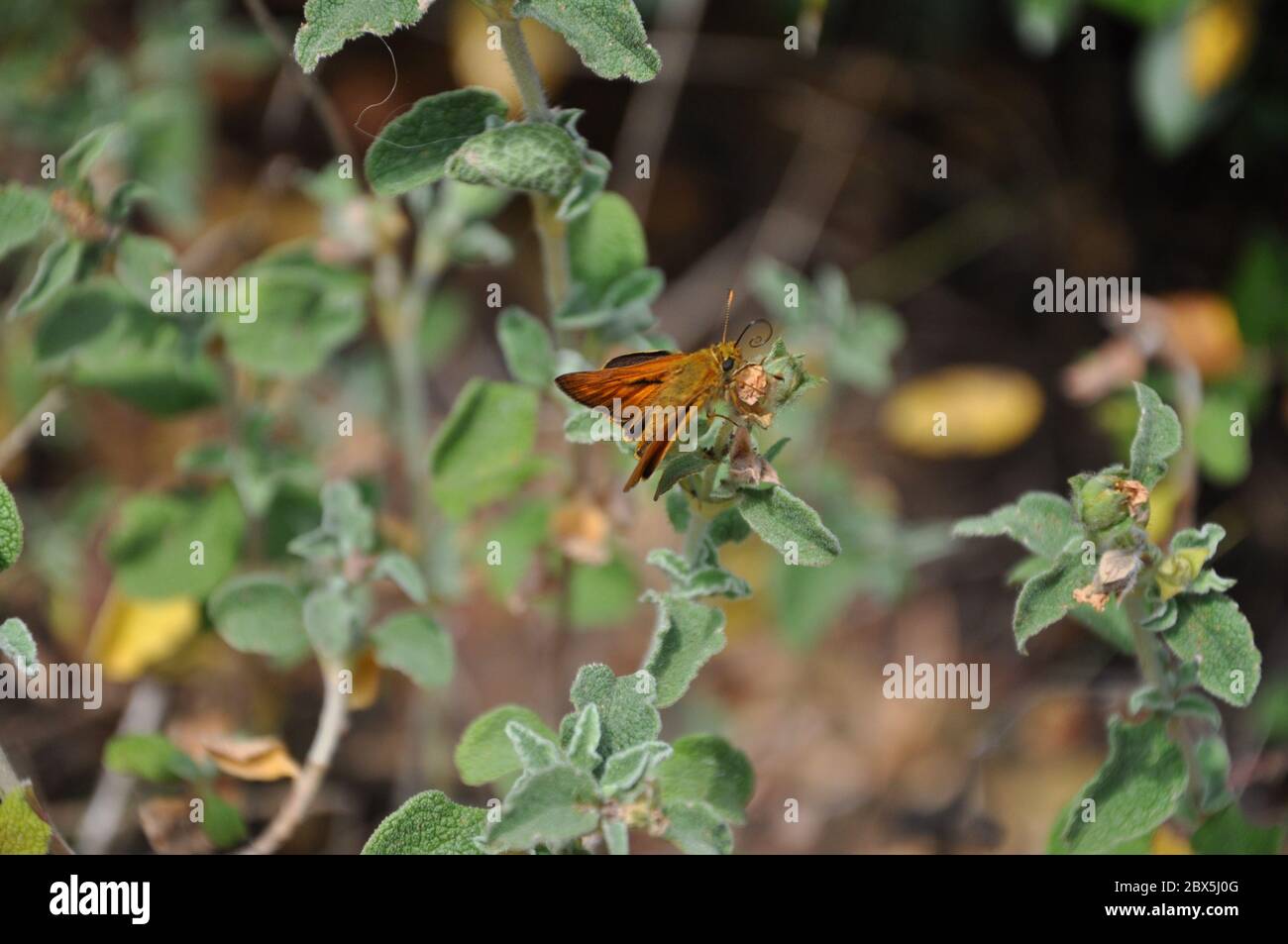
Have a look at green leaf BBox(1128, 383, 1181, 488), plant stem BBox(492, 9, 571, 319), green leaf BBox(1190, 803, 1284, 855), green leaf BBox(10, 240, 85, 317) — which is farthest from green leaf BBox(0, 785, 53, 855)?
green leaf BBox(1190, 803, 1284, 855)

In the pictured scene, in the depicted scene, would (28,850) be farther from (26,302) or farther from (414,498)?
(414,498)

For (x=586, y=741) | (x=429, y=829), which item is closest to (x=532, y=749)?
(x=586, y=741)

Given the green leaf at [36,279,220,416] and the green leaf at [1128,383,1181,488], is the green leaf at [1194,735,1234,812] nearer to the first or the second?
the green leaf at [1128,383,1181,488]

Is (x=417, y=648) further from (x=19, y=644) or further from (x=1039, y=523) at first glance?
(x=1039, y=523)

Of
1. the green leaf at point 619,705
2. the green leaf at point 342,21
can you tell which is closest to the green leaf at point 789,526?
the green leaf at point 619,705

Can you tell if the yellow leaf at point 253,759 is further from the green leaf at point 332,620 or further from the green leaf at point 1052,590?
the green leaf at point 1052,590

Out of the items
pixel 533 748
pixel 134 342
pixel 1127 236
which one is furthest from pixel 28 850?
pixel 1127 236
